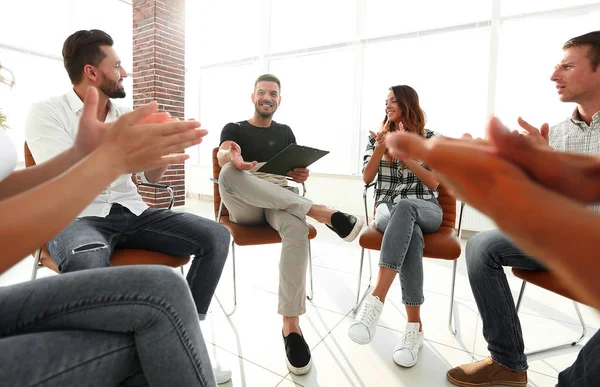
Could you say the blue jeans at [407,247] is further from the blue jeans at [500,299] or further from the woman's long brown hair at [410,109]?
the woman's long brown hair at [410,109]

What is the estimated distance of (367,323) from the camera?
144 cm

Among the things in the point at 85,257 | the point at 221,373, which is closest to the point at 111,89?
the point at 85,257

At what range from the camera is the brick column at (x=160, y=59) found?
4270mm

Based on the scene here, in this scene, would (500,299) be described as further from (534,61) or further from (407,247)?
(534,61)

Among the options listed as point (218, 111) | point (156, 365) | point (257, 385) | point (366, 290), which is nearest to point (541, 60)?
point (366, 290)

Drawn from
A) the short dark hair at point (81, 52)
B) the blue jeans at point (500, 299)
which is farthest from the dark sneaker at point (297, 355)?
the short dark hair at point (81, 52)

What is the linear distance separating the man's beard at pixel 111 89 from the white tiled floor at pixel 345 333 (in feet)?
4.27

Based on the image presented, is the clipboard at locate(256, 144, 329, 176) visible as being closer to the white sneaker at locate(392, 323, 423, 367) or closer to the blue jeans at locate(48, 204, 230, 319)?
the blue jeans at locate(48, 204, 230, 319)

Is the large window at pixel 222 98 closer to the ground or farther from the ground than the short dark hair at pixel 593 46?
farther from the ground

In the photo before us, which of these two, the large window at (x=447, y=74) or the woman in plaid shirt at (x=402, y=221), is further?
the large window at (x=447, y=74)

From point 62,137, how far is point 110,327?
117 cm

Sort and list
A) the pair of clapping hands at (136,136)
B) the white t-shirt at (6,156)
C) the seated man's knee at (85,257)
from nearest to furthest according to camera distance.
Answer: the pair of clapping hands at (136,136) → the white t-shirt at (6,156) → the seated man's knee at (85,257)

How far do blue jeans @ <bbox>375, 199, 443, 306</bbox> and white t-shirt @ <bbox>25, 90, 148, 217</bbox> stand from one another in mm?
1157

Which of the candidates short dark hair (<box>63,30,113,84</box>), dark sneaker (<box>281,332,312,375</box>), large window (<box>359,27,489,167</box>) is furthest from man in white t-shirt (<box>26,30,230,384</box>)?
large window (<box>359,27,489,167</box>)
